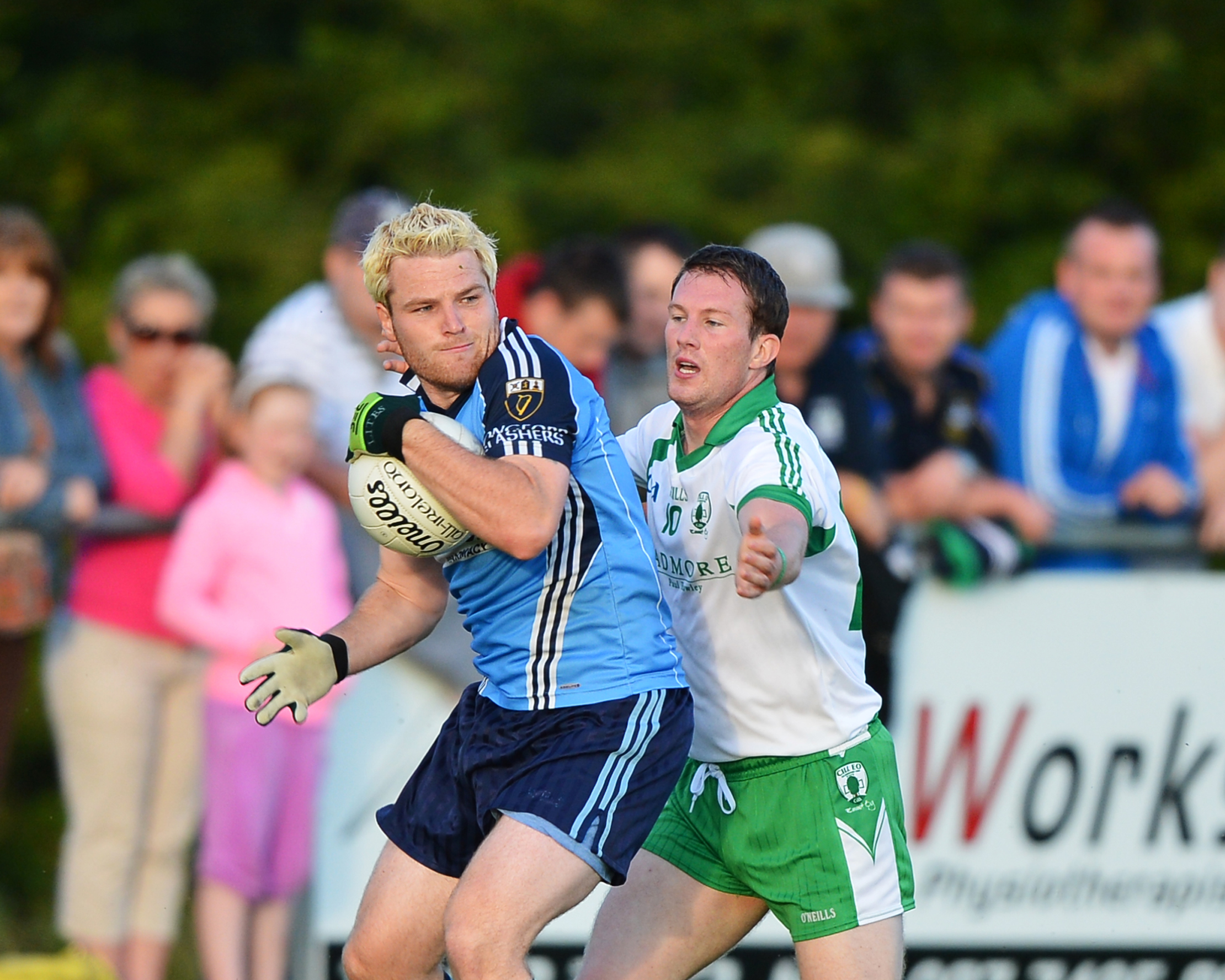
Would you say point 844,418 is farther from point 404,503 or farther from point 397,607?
point 404,503

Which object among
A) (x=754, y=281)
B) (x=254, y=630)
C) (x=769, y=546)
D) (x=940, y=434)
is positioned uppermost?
(x=754, y=281)

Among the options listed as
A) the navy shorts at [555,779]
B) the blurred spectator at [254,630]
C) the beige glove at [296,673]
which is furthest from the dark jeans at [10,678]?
the navy shorts at [555,779]

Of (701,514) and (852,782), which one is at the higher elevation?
(701,514)

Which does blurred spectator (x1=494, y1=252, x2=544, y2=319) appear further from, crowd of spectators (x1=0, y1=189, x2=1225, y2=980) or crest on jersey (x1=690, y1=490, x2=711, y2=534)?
crest on jersey (x1=690, y1=490, x2=711, y2=534)

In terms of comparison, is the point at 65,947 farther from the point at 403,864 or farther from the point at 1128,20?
the point at 1128,20

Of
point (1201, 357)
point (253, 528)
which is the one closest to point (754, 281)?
point (253, 528)

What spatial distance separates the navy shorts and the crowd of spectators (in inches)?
78.7

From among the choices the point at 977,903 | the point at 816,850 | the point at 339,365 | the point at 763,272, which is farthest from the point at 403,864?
the point at 977,903

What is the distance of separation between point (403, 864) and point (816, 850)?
0.94 meters

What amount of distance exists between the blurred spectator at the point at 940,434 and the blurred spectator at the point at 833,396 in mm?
206

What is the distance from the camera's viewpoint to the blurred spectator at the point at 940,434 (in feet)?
20.1

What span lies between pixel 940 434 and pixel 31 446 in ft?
10.7

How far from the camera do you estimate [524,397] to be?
11.8ft

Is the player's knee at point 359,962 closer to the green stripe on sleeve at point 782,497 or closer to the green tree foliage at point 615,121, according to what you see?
the green stripe on sleeve at point 782,497
